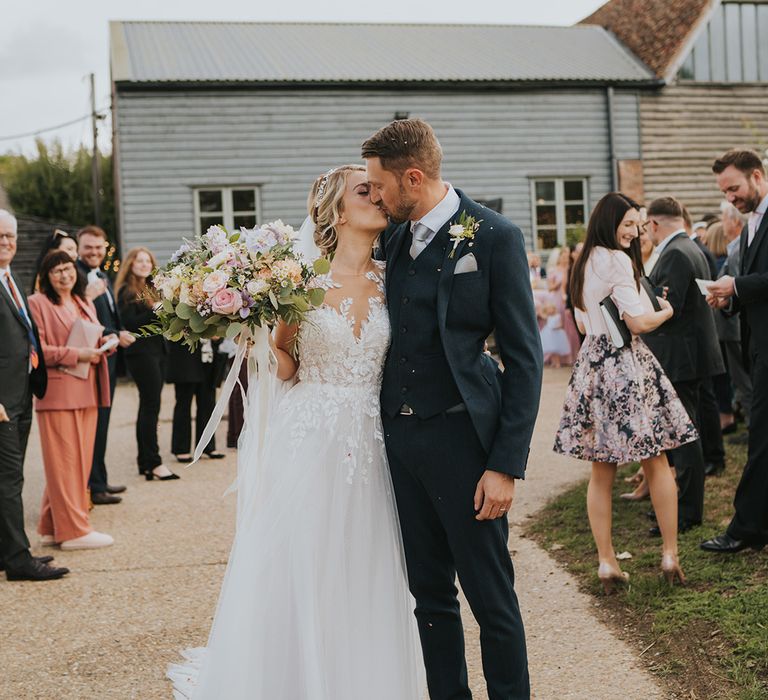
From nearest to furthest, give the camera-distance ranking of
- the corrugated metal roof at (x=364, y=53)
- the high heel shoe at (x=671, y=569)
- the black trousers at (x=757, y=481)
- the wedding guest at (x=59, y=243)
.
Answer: the high heel shoe at (x=671, y=569) < the black trousers at (x=757, y=481) < the wedding guest at (x=59, y=243) < the corrugated metal roof at (x=364, y=53)

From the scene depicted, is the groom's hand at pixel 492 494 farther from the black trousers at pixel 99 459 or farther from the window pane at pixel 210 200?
the window pane at pixel 210 200

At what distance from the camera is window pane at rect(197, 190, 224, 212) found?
64.7 feet

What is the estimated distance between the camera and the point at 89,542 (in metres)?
6.54

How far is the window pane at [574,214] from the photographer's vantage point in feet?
70.0

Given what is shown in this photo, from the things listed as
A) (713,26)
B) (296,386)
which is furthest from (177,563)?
(713,26)

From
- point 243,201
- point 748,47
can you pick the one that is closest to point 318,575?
point 243,201

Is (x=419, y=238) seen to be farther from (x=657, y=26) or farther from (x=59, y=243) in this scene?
(x=657, y=26)

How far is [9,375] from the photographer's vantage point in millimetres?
5906

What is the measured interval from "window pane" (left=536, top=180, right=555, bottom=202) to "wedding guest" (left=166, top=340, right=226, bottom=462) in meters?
13.2

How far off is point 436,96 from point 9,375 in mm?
15989

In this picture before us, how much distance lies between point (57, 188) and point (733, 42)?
2217 cm

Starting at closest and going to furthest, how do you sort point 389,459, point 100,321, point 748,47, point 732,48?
point 389,459, point 100,321, point 732,48, point 748,47

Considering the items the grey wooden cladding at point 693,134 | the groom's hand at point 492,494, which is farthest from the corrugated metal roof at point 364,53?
the groom's hand at point 492,494

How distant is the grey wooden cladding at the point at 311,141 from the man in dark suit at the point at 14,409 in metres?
13.2
